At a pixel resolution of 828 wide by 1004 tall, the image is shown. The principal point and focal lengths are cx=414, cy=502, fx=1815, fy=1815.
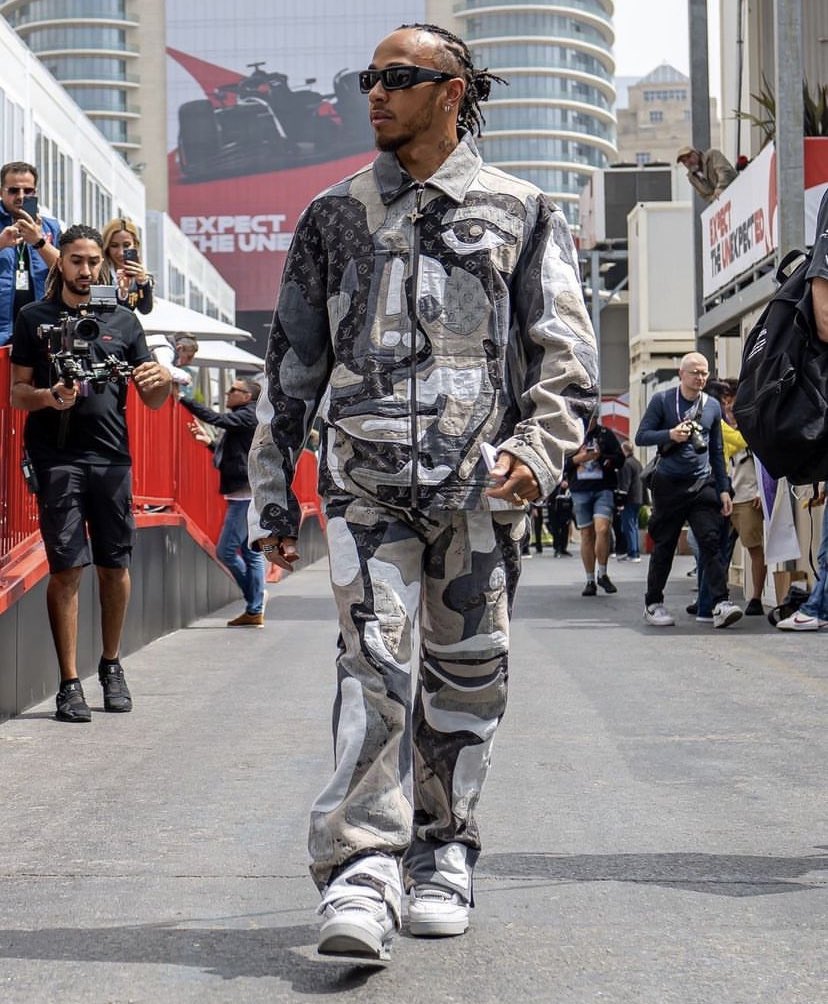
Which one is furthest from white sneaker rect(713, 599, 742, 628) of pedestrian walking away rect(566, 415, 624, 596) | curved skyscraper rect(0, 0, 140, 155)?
curved skyscraper rect(0, 0, 140, 155)

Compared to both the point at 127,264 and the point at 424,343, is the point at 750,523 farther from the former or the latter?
the point at 424,343

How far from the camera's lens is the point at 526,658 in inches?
412

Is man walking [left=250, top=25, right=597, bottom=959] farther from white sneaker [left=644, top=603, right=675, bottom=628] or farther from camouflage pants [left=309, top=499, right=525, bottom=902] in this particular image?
white sneaker [left=644, top=603, right=675, bottom=628]

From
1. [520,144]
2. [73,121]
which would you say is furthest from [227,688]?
[520,144]

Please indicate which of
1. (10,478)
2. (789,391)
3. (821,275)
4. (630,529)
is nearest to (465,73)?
(821,275)

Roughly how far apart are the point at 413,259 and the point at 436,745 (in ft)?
3.55

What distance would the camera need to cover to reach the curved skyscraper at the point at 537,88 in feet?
536

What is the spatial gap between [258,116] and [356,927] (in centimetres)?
16393

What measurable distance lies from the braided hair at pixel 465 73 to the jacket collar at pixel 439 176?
6.7 inches

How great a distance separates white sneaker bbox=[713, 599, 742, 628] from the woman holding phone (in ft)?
16.3

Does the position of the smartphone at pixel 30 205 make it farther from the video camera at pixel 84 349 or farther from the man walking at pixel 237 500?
the man walking at pixel 237 500

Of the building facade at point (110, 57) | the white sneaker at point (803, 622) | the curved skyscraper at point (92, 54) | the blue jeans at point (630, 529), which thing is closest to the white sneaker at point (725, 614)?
the white sneaker at point (803, 622)

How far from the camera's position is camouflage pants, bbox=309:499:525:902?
380 cm

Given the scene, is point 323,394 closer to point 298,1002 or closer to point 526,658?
point 298,1002
